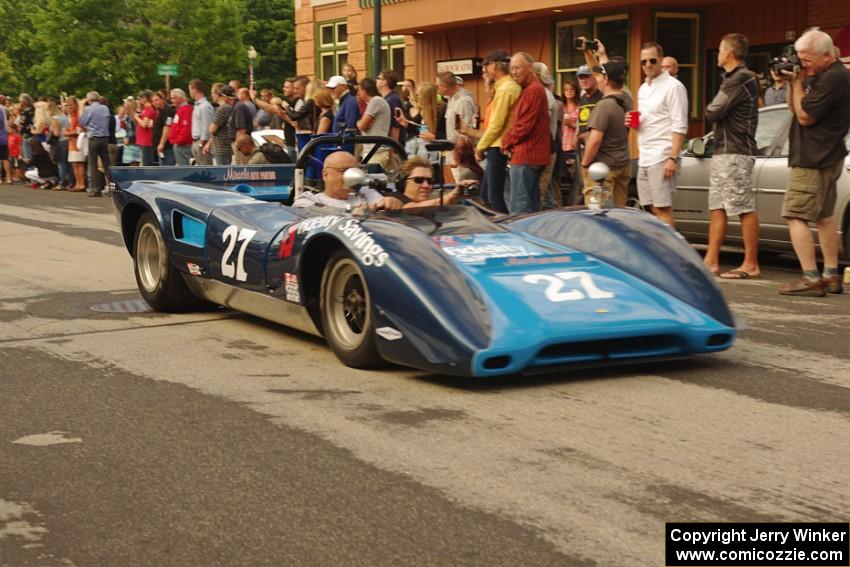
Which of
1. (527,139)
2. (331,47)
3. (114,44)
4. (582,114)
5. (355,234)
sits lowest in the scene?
(355,234)

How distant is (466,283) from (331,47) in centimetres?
2743

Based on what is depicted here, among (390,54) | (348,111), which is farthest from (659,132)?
(390,54)

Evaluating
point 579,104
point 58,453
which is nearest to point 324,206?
point 58,453

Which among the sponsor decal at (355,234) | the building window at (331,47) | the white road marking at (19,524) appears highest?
the building window at (331,47)

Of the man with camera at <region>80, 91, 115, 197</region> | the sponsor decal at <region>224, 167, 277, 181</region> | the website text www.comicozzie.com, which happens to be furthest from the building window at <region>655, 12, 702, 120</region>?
the website text www.comicozzie.com

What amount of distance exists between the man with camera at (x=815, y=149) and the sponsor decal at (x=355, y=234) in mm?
4037

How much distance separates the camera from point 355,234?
6.11m

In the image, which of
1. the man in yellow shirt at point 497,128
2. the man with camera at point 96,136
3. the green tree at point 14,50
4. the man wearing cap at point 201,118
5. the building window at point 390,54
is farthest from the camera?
the green tree at point 14,50

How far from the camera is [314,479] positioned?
14.0 feet

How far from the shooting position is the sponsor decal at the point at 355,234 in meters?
5.87

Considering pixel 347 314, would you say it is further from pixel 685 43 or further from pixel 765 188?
pixel 685 43

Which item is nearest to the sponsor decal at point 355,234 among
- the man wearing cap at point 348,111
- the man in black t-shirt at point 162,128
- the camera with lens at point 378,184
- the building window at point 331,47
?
the camera with lens at point 378,184

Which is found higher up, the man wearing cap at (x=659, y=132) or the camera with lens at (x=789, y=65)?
the camera with lens at (x=789, y=65)

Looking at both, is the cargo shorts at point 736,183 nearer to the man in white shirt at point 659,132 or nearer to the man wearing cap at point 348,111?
the man in white shirt at point 659,132
